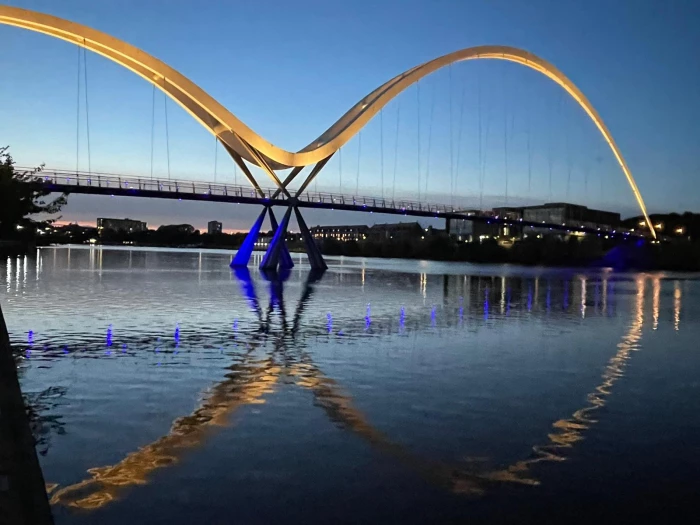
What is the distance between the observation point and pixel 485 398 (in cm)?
806

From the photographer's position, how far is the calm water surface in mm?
4789

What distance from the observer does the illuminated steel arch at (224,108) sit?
35.5 meters

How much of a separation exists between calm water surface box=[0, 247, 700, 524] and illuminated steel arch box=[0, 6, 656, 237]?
2547 centimetres

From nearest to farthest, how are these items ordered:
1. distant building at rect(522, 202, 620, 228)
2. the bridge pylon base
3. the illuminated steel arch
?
the illuminated steel arch, the bridge pylon base, distant building at rect(522, 202, 620, 228)

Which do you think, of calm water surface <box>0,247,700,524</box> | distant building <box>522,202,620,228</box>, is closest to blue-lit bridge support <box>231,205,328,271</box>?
calm water surface <box>0,247,700,524</box>

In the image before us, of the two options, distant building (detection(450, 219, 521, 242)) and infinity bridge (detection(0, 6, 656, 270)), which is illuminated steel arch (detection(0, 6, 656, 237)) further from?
distant building (detection(450, 219, 521, 242))

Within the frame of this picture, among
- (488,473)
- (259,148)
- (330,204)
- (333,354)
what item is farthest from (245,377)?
(330,204)

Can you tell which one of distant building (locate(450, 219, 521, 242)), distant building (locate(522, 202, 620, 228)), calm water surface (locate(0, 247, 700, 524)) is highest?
distant building (locate(522, 202, 620, 228))

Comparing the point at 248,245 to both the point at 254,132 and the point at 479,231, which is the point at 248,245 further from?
the point at 479,231

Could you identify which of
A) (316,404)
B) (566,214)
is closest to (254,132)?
(316,404)

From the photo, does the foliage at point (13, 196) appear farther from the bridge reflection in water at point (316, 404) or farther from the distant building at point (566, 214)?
the distant building at point (566, 214)

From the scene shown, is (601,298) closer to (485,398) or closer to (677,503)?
(485,398)

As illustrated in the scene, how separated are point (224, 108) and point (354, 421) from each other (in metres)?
37.2

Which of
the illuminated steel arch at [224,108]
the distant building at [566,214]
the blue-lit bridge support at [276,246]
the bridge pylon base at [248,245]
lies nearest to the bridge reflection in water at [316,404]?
the illuminated steel arch at [224,108]
